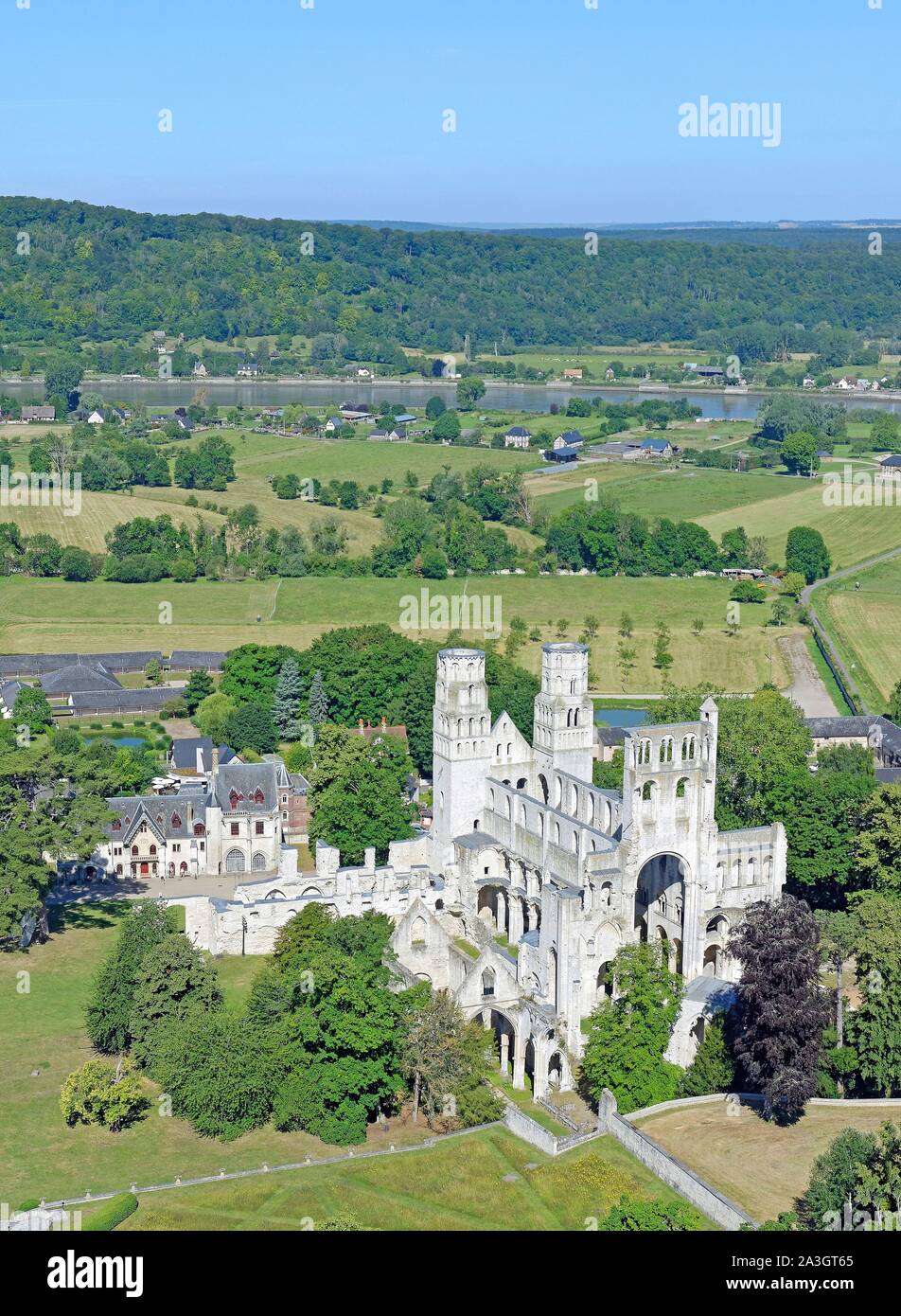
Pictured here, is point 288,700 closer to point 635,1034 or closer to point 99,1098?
point 99,1098

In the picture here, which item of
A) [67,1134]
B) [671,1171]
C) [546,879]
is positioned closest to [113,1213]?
[67,1134]

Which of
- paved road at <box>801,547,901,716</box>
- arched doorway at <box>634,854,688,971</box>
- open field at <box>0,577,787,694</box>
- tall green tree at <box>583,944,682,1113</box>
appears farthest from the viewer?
open field at <box>0,577,787,694</box>

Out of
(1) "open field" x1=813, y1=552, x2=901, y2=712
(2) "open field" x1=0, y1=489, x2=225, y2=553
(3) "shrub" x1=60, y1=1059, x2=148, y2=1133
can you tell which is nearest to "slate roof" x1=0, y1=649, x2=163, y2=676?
(2) "open field" x1=0, y1=489, x2=225, y2=553

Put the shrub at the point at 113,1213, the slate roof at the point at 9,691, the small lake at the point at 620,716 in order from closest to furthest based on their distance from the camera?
the shrub at the point at 113,1213 < the slate roof at the point at 9,691 < the small lake at the point at 620,716

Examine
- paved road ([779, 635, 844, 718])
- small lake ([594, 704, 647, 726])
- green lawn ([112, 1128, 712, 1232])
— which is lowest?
green lawn ([112, 1128, 712, 1232])

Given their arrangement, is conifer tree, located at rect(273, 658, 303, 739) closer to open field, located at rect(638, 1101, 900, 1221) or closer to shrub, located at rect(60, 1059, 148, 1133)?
shrub, located at rect(60, 1059, 148, 1133)

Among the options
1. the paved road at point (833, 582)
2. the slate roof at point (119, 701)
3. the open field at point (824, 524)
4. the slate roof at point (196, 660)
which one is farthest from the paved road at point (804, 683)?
the slate roof at point (119, 701)

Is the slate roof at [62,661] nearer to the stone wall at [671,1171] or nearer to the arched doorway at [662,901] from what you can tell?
the arched doorway at [662,901]
